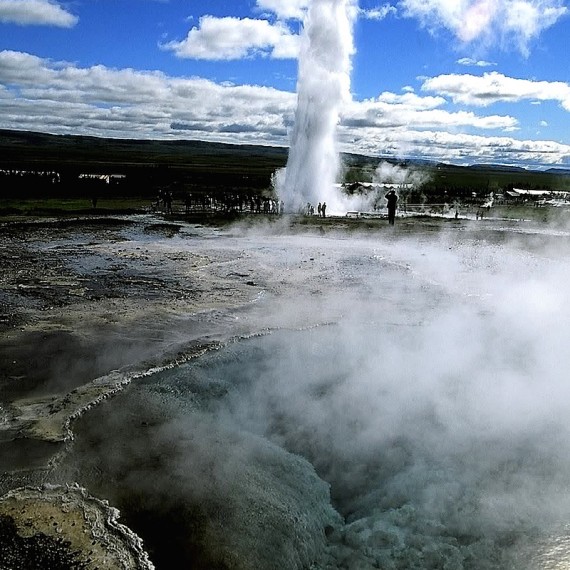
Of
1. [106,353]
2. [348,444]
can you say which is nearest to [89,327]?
[106,353]

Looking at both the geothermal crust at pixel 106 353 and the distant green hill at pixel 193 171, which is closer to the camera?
the geothermal crust at pixel 106 353

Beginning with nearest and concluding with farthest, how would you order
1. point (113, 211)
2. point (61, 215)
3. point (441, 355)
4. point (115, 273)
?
1. point (441, 355)
2. point (115, 273)
3. point (61, 215)
4. point (113, 211)

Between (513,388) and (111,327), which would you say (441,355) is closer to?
(513,388)

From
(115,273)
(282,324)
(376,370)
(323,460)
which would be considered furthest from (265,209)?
(323,460)

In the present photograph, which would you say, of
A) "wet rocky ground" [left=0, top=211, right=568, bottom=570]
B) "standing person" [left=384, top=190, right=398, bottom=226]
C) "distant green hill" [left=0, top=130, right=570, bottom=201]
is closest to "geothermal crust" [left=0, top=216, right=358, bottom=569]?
"wet rocky ground" [left=0, top=211, right=568, bottom=570]

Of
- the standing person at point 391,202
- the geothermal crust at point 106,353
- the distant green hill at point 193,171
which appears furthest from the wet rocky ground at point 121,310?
the distant green hill at point 193,171

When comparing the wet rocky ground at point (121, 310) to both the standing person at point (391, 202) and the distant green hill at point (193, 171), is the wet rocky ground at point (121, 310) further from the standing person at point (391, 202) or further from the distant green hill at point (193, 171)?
the distant green hill at point (193, 171)

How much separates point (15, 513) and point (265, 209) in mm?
24130

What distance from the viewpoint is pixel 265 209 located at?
90.0 ft

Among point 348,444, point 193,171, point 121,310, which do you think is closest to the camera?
point 348,444

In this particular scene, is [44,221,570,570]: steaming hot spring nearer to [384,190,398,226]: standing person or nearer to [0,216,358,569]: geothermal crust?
[0,216,358,569]: geothermal crust

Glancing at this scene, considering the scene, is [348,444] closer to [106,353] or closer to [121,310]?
[106,353]

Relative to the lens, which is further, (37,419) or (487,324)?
(487,324)

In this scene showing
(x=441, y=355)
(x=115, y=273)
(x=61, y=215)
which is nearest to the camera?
(x=441, y=355)
